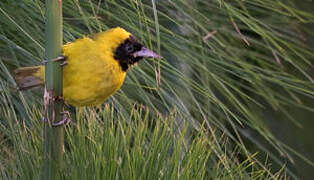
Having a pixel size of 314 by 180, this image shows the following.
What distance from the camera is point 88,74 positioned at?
810 mm

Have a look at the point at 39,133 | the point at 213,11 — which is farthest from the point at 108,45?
the point at 213,11

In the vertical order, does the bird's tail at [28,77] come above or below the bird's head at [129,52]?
above

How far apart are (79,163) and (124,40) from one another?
26cm

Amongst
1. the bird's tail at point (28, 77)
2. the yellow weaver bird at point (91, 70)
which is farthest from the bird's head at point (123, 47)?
the bird's tail at point (28, 77)

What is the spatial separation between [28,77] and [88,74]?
100mm

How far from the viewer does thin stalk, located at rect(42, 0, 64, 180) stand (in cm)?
63

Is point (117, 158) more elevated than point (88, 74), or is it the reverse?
point (88, 74)

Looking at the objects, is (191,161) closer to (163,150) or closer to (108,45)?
(163,150)

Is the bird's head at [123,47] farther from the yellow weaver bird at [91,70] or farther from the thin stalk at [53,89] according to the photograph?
the thin stalk at [53,89]

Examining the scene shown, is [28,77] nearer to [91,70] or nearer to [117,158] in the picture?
[91,70]

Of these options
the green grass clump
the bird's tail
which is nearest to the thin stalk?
the green grass clump

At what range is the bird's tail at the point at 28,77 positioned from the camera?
0.81m

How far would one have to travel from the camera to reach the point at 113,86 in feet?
2.71

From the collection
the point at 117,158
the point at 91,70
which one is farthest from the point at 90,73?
the point at 117,158
